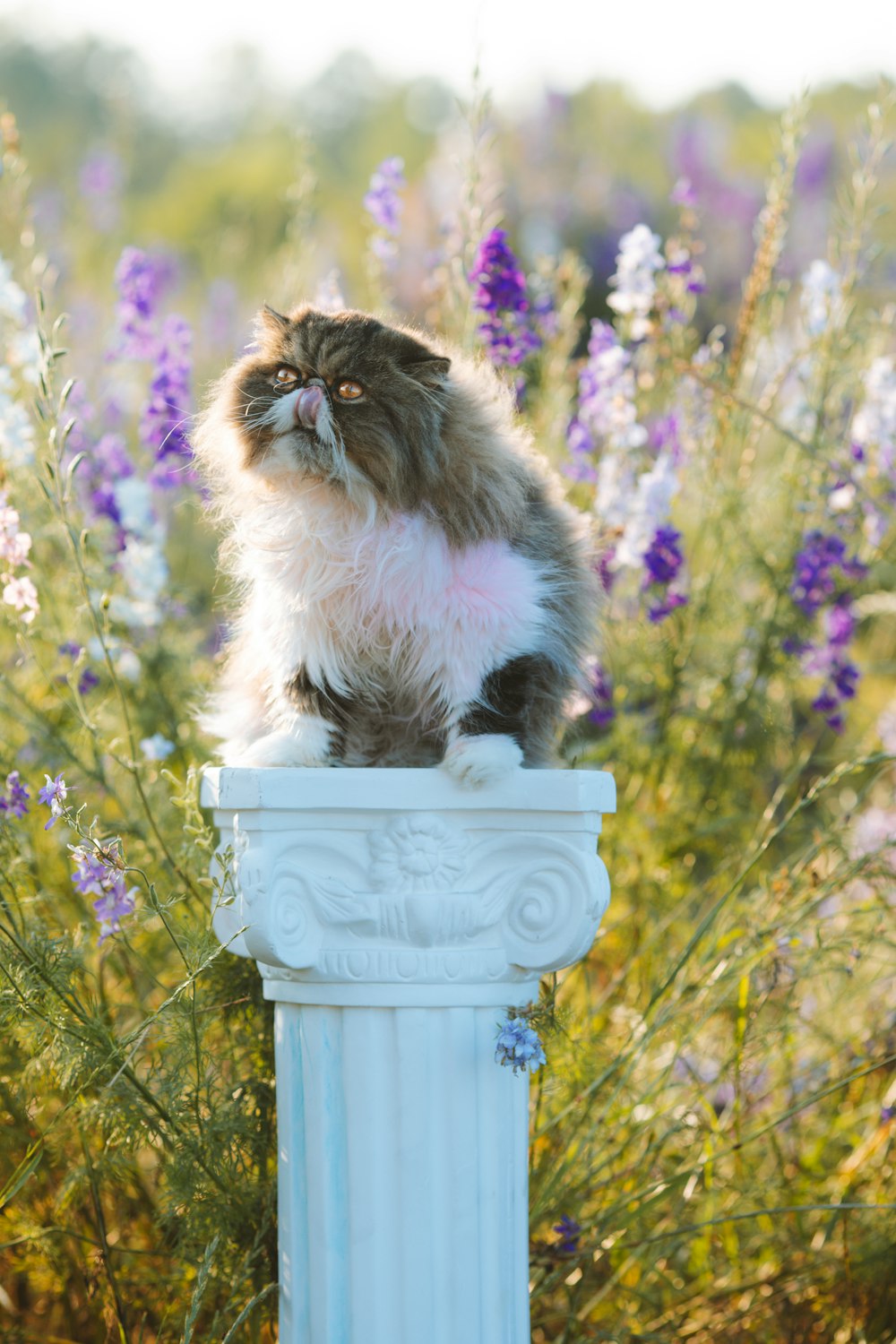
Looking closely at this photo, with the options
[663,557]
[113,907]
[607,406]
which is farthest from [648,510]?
[113,907]

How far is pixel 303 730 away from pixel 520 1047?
1.55ft

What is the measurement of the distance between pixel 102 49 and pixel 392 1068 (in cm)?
1471

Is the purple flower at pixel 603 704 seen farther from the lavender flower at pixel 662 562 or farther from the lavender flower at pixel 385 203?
the lavender flower at pixel 385 203

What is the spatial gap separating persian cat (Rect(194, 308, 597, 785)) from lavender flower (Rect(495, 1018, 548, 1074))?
1.00ft

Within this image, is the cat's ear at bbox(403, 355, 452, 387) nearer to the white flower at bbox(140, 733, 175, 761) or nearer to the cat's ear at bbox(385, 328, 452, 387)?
the cat's ear at bbox(385, 328, 452, 387)

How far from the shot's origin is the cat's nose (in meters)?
1.43

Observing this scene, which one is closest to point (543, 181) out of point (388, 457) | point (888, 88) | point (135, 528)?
point (888, 88)

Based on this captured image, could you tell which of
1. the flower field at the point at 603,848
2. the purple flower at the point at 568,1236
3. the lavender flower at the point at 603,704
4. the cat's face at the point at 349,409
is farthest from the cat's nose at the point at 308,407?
the purple flower at the point at 568,1236

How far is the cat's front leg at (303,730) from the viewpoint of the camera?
1.53 m

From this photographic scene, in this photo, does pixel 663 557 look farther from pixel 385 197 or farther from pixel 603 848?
pixel 385 197

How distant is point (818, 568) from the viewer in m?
2.25

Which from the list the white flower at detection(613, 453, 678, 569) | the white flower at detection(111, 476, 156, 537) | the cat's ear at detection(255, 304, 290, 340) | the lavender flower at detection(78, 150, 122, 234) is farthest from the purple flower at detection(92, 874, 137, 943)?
the lavender flower at detection(78, 150, 122, 234)

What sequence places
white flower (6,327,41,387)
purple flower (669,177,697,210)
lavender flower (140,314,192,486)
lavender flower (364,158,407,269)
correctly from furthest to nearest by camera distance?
purple flower (669,177,697,210)
lavender flower (364,158,407,269)
lavender flower (140,314,192,486)
white flower (6,327,41,387)

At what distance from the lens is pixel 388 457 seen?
4.72ft
